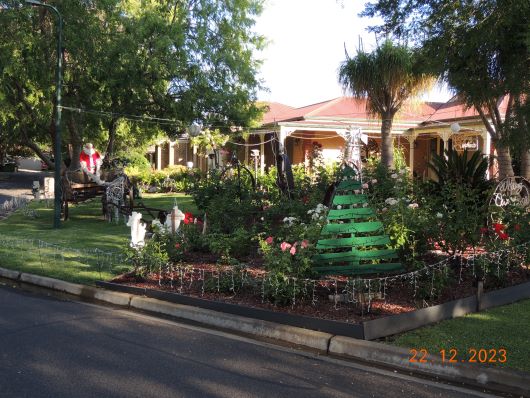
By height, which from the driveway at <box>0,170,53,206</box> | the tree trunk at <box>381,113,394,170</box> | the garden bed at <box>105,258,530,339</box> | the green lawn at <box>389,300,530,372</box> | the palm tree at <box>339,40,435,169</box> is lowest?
the green lawn at <box>389,300,530,372</box>

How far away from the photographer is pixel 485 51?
745 centimetres

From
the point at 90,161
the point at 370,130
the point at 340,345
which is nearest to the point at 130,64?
the point at 90,161

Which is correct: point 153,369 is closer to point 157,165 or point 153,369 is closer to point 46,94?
point 46,94

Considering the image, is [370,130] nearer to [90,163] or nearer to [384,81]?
[384,81]

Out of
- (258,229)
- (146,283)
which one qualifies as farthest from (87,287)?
(258,229)

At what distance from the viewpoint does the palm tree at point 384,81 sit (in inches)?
680

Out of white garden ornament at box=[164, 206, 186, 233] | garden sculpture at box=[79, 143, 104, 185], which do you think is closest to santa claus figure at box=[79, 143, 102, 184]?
garden sculpture at box=[79, 143, 104, 185]

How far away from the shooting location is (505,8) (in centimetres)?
693

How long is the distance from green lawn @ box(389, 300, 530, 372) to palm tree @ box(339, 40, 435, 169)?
1116 centimetres

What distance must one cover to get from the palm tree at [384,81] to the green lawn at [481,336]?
36.6 ft

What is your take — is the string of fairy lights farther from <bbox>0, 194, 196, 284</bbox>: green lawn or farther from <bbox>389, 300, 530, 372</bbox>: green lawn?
<bbox>389, 300, 530, 372</bbox>: green lawn

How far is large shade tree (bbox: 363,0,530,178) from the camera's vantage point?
6805 millimetres

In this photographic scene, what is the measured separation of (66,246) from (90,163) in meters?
6.73

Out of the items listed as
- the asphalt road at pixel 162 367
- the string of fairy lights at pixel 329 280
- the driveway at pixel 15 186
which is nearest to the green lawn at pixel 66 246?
the string of fairy lights at pixel 329 280
